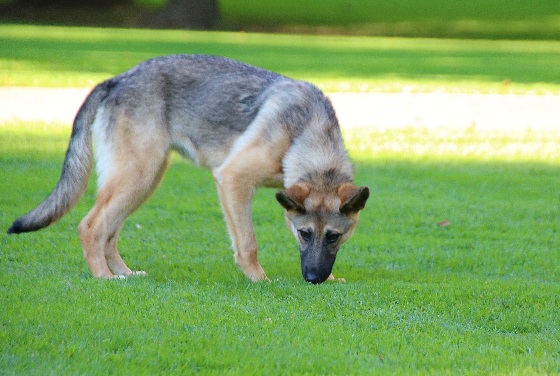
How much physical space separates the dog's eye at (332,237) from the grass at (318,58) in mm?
12447

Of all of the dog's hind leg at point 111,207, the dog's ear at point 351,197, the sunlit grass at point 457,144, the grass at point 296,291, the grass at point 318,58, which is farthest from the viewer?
the grass at point 318,58

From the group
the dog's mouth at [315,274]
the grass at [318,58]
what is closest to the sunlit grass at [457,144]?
the grass at [318,58]

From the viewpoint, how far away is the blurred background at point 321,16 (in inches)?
1634

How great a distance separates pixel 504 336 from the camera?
5.50 meters

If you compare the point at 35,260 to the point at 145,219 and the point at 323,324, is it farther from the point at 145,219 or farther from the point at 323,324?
the point at 323,324

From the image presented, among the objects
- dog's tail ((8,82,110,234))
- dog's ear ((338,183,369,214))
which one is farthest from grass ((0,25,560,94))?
dog's ear ((338,183,369,214))

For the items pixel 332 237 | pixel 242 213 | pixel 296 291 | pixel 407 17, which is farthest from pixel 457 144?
pixel 407 17

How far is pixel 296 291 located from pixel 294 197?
692 millimetres

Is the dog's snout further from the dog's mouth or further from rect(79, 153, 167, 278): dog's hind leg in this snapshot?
rect(79, 153, 167, 278): dog's hind leg

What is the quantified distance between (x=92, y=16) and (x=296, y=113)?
39.8 metres

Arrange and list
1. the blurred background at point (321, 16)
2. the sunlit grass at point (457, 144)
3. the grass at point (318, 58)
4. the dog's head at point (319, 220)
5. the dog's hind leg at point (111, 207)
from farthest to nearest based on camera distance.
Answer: the blurred background at point (321, 16) → the grass at point (318, 58) → the sunlit grass at point (457, 144) → the dog's hind leg at point (111, 207) → the dog's head at point (319, 220)

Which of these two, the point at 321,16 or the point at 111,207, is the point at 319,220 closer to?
the point at 111,207

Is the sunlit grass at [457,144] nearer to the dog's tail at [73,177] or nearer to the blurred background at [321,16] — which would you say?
the dog's tail at [73,177]

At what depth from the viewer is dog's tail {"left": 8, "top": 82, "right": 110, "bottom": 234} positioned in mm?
6609
